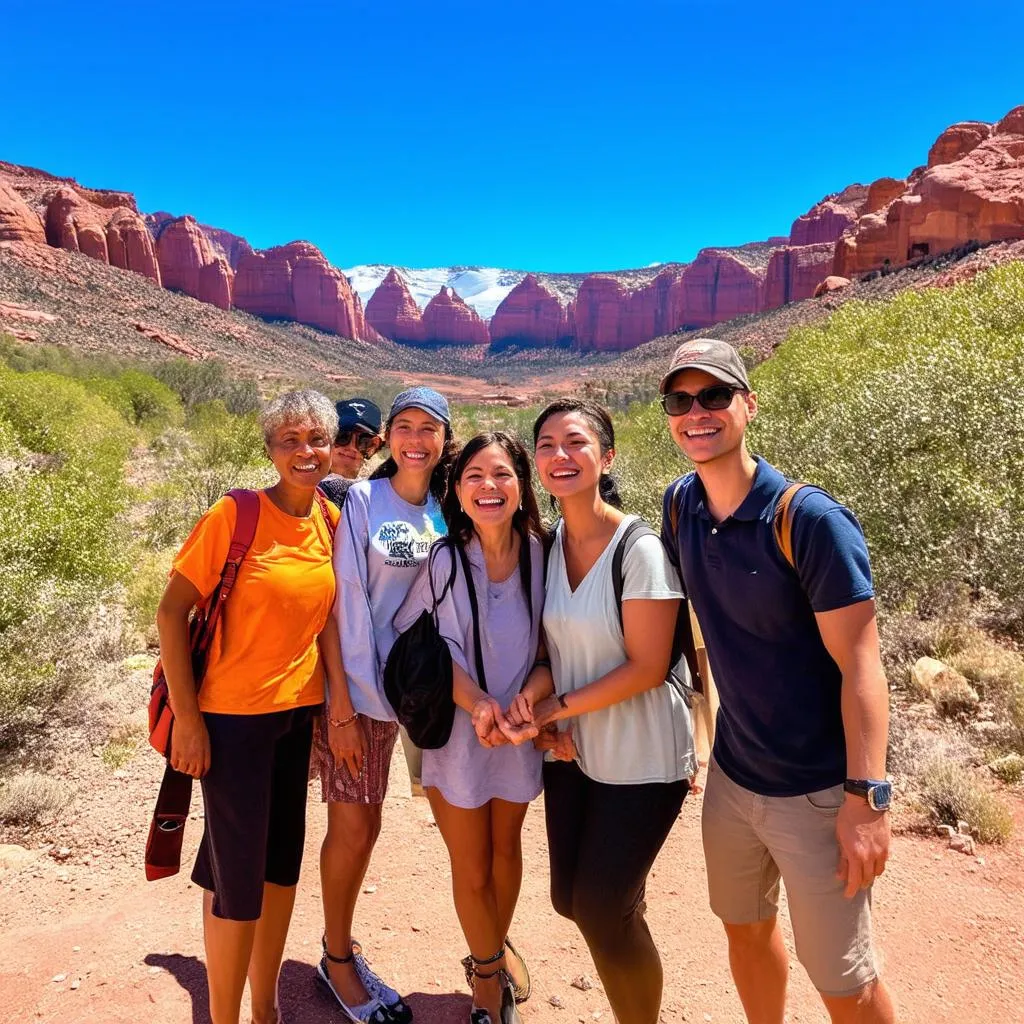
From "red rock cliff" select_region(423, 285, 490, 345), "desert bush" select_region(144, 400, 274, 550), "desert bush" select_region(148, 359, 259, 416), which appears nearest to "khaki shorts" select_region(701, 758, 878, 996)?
"desert bush" select_region(144, 400, 274, 550)

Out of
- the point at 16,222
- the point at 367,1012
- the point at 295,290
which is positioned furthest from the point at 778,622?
the point at 295,290

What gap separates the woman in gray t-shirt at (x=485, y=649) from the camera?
7.37 ft

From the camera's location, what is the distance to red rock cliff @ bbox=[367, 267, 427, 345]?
12525 centimetres

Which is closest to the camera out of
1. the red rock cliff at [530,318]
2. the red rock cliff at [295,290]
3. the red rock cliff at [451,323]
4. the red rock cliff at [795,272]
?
the red rock cliff at [795,272]

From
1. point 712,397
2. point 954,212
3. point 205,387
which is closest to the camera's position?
point 712,397

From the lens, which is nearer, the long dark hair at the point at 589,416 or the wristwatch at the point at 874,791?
the wristwatch at the point at 874,791

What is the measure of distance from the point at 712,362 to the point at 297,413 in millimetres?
1330

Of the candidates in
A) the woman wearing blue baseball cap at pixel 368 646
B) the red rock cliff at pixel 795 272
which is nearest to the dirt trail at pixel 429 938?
the woman wearing blue baseball cap at pixel 368 646

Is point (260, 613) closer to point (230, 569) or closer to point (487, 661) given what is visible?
point (230, 569)

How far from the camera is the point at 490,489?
2.21 metres

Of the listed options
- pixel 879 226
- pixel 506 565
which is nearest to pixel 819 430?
pixel 506 565

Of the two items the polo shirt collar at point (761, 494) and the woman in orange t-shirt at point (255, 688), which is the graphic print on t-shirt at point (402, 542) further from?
the polo shirt collar at point (761, 494)

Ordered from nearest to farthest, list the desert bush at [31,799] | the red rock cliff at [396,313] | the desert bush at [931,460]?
the desert bush at [31,799] → the desert bush at [931,460] → the red rock cliff at [396,313]

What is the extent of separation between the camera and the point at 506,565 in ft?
7.66
